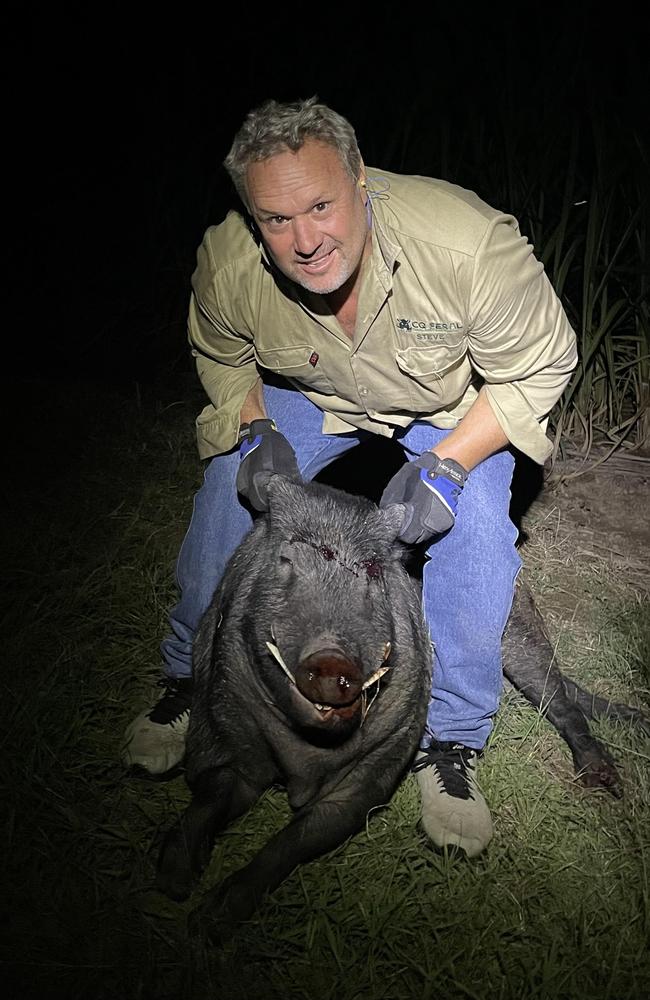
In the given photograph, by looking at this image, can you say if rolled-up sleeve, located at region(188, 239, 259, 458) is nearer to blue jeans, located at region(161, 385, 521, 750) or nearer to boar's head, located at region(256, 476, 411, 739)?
blue jeans, located at region(161, 385, 521, 750)

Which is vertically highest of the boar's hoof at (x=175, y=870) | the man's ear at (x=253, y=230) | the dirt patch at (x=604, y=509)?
the man's ear at (x=253, y=230)

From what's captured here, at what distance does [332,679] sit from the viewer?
7.20 ft

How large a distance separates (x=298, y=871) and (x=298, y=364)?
151 cm

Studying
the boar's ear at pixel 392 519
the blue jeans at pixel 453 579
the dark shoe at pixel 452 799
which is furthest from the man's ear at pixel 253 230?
the dark shoe at pixel 452 799

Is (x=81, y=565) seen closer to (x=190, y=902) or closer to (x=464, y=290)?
(x=190, y=902)

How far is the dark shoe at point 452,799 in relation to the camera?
265 cm

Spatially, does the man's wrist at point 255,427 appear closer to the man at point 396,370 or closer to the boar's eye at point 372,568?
the man at point 396,370

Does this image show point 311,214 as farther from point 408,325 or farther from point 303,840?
point 303,840

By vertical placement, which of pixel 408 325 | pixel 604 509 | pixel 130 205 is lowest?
pixel 604 509

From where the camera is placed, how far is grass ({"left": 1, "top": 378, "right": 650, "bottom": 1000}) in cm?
223

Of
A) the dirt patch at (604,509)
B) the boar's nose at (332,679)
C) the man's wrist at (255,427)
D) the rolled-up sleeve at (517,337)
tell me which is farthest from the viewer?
the dirt patch at (604,509)

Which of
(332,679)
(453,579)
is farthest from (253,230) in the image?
(332,679)

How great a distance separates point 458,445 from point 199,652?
102 centimetres

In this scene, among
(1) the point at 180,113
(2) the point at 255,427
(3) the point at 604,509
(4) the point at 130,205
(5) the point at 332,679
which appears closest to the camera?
(5) the point at 332,679
